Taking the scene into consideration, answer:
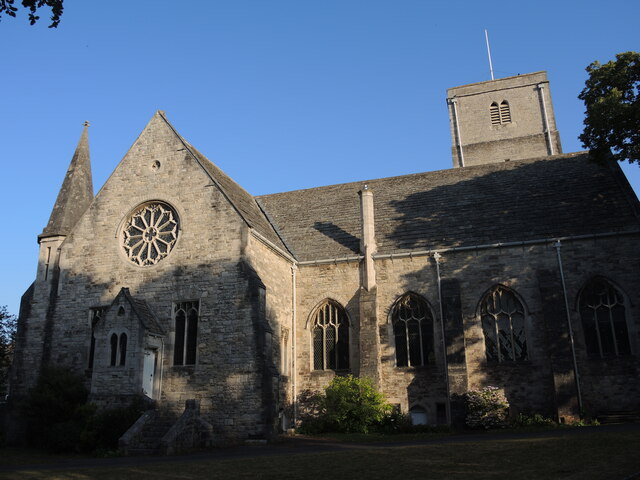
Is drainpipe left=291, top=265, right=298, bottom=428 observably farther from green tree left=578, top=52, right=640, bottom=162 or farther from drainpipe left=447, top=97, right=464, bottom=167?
drainpipe left=447, top=97, right=464, bottom=167

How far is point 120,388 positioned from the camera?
20.1 meters

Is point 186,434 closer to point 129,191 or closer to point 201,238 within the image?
point 201,238

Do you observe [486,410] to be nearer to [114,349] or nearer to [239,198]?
[114,349]

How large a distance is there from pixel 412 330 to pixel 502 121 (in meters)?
21.5

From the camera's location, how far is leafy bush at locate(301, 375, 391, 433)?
21312 millimetres

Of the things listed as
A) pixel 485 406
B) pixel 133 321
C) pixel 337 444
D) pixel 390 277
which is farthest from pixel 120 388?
pixel 485 406

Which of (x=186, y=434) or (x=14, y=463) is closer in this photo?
(x=14, y=463)

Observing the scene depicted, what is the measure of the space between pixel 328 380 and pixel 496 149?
72.9 feet

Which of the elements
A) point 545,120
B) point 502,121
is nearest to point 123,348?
point 502,121

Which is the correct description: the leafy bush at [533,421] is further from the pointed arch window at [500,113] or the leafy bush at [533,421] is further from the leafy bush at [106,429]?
the pointed arch window at [500,113]

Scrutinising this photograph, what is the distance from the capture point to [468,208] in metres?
26.1

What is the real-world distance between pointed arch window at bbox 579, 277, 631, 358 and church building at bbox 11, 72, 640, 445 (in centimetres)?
5

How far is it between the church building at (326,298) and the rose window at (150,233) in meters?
0.08

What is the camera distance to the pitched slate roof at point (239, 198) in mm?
23266
